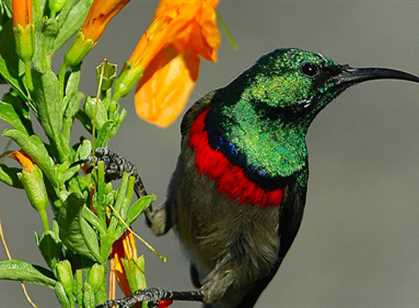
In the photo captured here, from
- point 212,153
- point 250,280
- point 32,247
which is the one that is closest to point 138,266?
point 212,153

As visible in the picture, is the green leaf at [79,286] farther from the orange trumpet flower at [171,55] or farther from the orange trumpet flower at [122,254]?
the orange trumpet flower at [171,55]

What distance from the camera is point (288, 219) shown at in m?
2.79

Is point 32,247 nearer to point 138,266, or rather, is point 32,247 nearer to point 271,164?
point 271,164

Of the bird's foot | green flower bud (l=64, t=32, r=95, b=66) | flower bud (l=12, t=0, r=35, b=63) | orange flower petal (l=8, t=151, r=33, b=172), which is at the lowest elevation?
the bird's foot

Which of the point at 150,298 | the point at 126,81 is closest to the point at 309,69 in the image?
the point at 126,81

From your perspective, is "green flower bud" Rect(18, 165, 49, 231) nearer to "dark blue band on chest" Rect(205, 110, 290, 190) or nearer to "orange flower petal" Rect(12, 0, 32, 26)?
"orange flower petal" Rect(12, 0, 32, 26)

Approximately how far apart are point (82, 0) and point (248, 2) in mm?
6275

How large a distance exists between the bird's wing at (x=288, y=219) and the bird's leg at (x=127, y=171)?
0.28 m

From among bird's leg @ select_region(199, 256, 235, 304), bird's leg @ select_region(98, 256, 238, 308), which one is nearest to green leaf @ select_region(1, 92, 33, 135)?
bird's leg @ select_region(98, 256, 238, 308)

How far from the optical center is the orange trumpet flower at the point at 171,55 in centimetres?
192

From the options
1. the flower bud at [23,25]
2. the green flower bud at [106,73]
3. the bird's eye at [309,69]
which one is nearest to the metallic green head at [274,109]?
the bird's eye at [309,69]

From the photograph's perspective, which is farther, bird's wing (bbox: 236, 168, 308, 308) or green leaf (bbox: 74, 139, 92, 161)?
bird's wing (bbox: 236, 168, 308, 308)

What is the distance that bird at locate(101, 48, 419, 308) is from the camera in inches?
99.0

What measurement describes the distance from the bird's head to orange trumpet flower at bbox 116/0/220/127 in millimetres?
450
